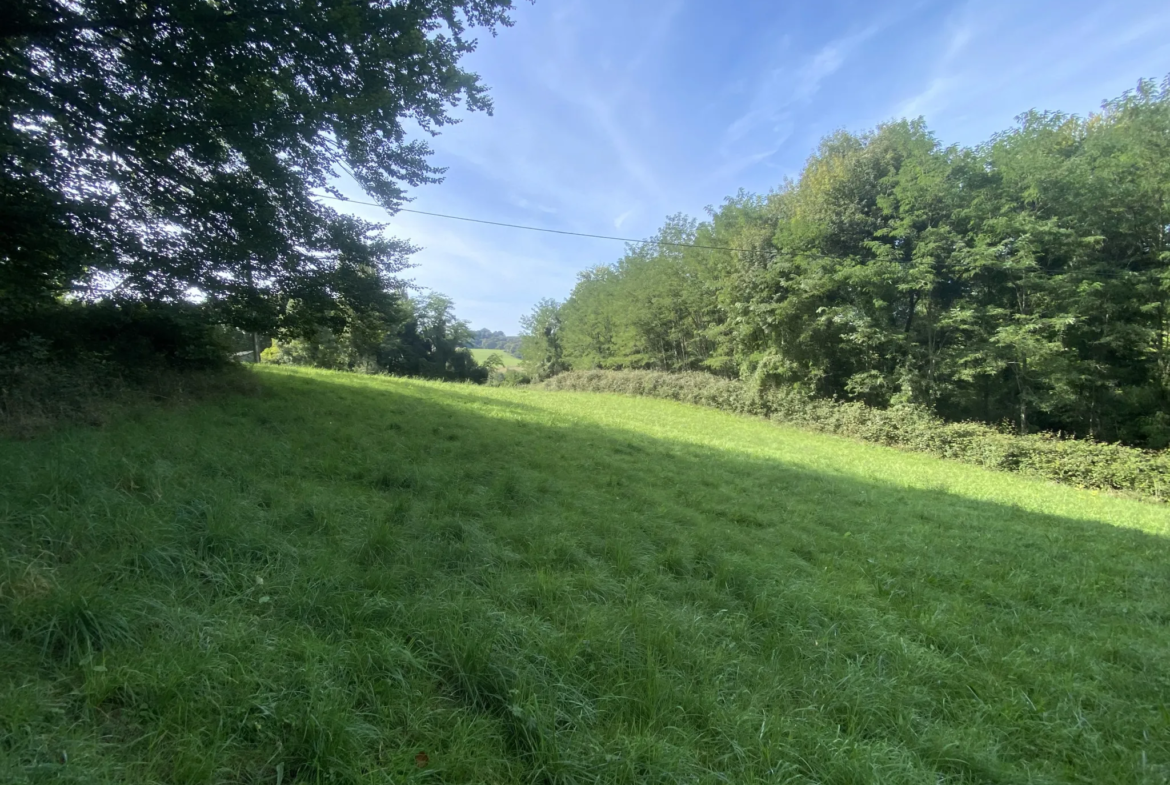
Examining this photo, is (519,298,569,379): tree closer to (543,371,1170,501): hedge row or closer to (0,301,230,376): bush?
(543,371,1170,501): hedge row

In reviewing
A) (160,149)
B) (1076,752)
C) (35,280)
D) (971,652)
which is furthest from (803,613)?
(35,280)

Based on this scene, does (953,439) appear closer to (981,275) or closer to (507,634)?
(981,275)

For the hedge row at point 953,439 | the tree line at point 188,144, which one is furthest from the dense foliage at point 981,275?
the tree line at point 188,144

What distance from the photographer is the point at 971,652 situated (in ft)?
10.1

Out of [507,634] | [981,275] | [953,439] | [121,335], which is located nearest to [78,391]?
[121,335]

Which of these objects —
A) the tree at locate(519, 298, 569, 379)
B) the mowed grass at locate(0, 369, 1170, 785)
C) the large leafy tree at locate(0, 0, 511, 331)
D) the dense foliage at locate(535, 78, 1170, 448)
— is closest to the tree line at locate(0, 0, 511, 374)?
the large leafy tree at locate(0, 0, 511, 331)

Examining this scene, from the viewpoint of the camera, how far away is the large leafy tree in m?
4.88

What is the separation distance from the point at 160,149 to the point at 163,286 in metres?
1.95

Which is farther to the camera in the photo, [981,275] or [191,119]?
[981,275]

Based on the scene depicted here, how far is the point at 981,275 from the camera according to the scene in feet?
47.2

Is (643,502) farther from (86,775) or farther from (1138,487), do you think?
(1138,487)

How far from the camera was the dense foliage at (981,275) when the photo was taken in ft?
41.3

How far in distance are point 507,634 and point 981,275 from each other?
18024 millimetres

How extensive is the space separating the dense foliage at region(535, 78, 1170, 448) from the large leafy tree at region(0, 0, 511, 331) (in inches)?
556
